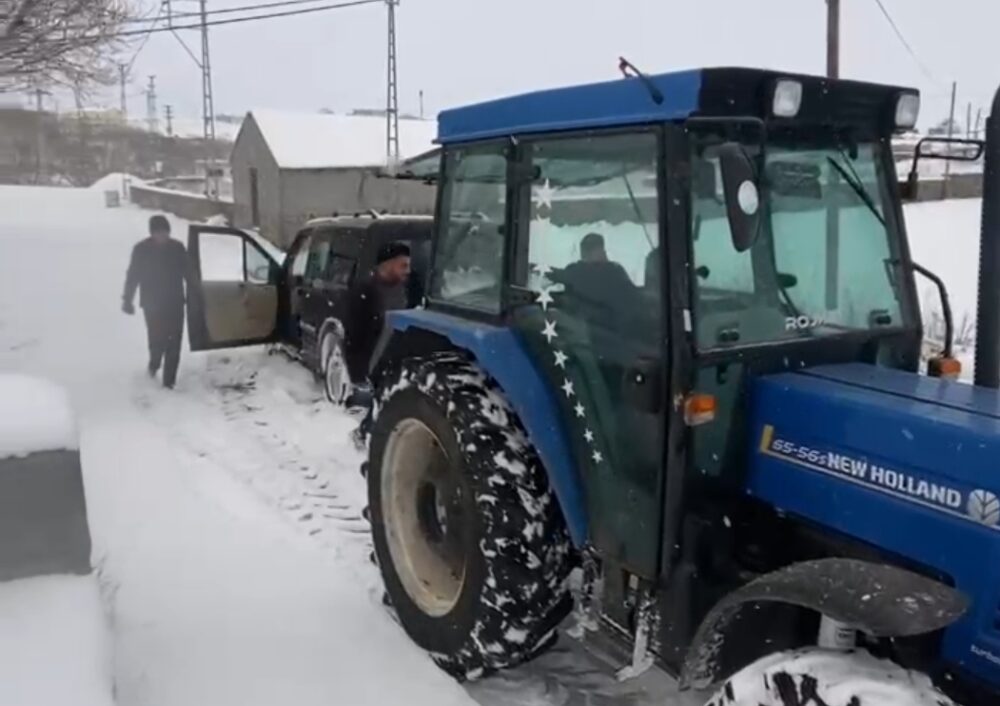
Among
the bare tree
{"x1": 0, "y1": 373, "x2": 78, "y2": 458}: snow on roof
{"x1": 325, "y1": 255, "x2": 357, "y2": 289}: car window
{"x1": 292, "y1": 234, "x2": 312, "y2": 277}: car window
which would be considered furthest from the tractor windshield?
the bare tree

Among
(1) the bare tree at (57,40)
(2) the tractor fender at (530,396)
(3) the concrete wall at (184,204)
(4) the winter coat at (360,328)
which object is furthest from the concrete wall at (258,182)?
(2) the tractor fender at (530,396)

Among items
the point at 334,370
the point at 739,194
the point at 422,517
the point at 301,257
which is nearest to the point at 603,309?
the point at 739,194

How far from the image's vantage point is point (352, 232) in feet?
28.2

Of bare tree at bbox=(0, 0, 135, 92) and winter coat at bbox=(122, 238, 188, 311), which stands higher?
bare tree at bbox=(0, 0, 135, 92)

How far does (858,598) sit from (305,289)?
7.73 meters

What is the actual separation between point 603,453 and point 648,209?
2.76 feet

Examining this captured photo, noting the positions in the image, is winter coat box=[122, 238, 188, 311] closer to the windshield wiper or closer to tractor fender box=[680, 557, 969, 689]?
the windshield wiper

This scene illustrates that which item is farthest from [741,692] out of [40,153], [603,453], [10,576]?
[40,153]

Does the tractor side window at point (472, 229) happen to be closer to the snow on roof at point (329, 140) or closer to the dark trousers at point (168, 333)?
the dark trousers at point (168, 333)

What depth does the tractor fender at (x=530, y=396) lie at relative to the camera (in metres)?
3.33

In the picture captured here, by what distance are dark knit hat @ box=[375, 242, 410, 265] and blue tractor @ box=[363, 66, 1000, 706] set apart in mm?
4460

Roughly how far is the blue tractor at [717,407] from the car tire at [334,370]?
4.75m

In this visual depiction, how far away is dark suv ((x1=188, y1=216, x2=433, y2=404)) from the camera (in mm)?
8424

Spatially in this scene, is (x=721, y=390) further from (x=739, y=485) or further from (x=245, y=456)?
(x=245, y=456)
